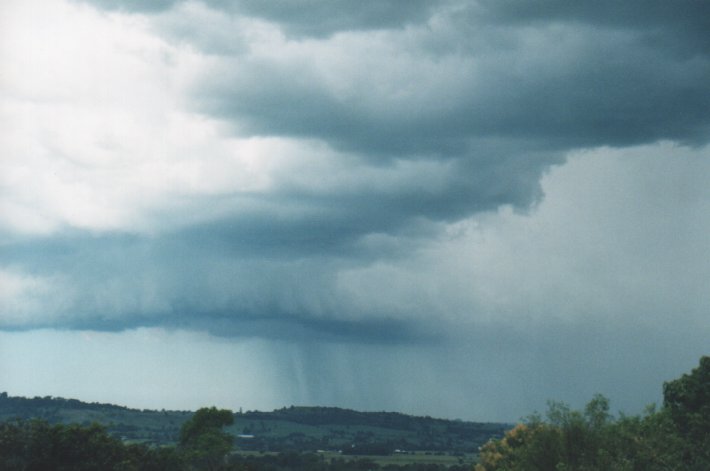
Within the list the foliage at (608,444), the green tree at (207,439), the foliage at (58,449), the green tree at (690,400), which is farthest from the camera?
the green tree at (207,439)

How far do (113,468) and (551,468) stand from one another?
54895mm

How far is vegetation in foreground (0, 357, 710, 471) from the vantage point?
64125mm

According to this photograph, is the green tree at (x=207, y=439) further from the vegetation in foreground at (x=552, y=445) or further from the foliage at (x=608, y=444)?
the foliage at (x=608, y=444)

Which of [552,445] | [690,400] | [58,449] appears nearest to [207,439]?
[58,449]

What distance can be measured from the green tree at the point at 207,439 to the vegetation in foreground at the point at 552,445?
0.81 feet

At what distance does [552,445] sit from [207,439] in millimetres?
94091

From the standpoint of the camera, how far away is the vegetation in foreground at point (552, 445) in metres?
64.1

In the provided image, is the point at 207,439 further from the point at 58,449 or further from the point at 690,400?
the point at 690,400

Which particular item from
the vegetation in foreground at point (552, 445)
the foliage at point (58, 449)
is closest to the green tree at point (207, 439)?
the vegetation in foreground at point (552, 445)

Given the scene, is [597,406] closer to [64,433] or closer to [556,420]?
[556,420]

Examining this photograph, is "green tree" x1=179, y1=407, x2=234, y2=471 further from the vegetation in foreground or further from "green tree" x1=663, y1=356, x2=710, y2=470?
"green tree" x1=663, y1=356, x2=710, y2=470

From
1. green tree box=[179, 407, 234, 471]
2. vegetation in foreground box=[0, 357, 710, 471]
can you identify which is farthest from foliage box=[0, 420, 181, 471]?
green tree box=[179, 407, 234, 471]

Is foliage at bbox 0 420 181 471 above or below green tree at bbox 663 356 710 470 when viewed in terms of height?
below

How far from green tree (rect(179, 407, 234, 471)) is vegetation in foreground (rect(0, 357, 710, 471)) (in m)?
0.25
